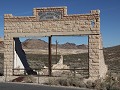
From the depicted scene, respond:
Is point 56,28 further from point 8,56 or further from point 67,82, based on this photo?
point 67,82

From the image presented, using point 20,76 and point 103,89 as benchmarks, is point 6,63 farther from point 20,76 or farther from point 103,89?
point 103,89

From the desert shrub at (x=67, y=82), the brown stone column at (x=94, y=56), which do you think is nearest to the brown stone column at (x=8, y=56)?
the desert shrub at (x=67, y=82)

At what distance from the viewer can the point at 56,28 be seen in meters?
29.8

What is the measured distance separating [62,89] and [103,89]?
271cm

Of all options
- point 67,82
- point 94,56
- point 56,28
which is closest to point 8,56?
point 56,28

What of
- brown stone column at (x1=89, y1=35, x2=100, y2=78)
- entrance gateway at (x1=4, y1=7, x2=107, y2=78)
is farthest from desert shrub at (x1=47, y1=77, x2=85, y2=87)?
entrance gateway at (x1=4, y1=7, x2=107, y2=78)

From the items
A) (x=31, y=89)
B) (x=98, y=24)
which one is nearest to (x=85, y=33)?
(x=98, y=24)

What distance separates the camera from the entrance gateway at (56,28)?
94.9ft

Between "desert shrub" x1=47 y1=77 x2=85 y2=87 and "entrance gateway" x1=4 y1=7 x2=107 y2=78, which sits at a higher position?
"entrance gateway" x1=4 y1=7 x2=107 y2=78

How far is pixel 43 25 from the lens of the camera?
3014 centimetres

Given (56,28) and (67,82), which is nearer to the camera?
(67,82)

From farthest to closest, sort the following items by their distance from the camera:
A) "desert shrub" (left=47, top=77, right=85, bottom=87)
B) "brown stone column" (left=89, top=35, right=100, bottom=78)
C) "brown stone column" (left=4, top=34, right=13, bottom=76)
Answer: "brown stone column" (left=4, top=34, right=13, bottom=76) → "brown stone column" (left=89, top=35, right=100, bottom=78) → "desert shrub" (left=47, top=77, right=85, bottom=87)

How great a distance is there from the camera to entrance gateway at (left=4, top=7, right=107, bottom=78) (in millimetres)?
28922

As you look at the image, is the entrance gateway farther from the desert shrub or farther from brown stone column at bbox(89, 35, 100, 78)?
the desert shrub
